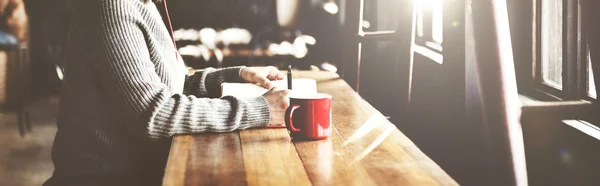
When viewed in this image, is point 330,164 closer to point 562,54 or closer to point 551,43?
point 562,54

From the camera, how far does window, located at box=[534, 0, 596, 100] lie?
1749 mm

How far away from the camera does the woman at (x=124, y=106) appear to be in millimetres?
1343

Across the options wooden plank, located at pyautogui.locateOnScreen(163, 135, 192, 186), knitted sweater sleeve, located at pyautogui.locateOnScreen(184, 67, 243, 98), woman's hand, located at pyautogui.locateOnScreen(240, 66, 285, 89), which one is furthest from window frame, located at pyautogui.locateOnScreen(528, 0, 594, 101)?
wooden plank, located at pyautogui.locateOnScreen(163, 135, 192, 186)

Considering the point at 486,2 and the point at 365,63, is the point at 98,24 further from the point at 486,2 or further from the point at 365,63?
the point at 365,63

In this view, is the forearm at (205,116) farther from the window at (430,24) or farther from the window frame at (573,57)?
the window at (430,24)

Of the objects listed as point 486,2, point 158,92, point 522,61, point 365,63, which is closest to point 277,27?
point 365,63

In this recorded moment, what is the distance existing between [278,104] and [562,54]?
870mm

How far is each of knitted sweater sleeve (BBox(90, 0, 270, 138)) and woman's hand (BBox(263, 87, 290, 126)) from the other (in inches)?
2.8

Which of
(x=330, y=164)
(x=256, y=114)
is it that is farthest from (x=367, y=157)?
(x=256, y=114)

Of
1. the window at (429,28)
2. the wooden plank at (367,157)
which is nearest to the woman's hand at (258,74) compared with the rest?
the wooden plank at (367,157)

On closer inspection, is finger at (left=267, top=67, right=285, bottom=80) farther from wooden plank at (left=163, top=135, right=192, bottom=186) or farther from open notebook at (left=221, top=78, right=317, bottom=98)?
wooden plank at (left=163, top=135, right=192, bottom=186)

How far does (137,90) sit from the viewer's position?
1.33 metres

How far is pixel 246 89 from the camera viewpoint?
67.6 inches

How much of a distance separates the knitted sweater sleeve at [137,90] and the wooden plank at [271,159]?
9 cm
